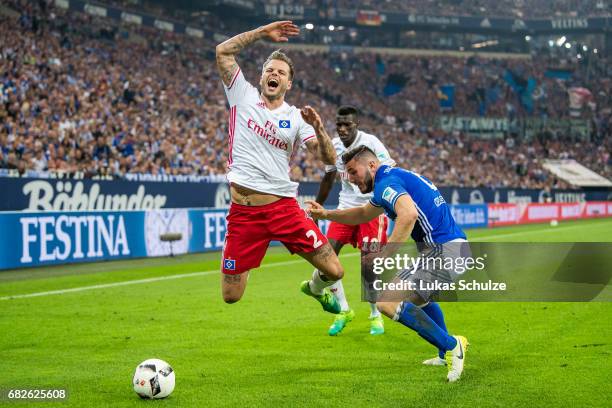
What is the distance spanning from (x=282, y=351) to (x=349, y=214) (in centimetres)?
168

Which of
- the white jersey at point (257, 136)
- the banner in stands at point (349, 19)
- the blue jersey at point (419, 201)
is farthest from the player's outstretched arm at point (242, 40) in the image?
the banner in stands at point (349, 19)

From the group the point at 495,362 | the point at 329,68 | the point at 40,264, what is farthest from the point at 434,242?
the point at 329,68

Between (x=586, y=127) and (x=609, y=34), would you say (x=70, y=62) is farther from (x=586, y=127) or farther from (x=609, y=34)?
(x=609, y=34)

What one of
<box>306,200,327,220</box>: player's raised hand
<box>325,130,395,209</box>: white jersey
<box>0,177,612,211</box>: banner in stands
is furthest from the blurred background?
<box>306,200,327,220</box>: player's raised hand

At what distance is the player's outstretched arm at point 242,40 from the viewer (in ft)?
24.1

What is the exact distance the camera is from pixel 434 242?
7.20 metres

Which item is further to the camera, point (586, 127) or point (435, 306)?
point (586, 127)

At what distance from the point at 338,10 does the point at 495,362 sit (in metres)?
59.7

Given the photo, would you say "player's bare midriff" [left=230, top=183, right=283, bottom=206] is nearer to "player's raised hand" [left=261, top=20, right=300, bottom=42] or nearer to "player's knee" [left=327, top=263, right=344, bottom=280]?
"player's knee" [left=327, top=263, right=344, bottom=280]

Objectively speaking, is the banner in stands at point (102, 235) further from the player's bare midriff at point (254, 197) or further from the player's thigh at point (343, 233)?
the player's bare midriff at point (254, 197)

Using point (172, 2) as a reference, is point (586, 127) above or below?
below

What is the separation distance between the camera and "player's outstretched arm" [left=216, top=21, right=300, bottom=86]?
290 inches

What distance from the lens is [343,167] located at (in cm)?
1053

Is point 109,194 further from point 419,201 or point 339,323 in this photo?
point 419,201
